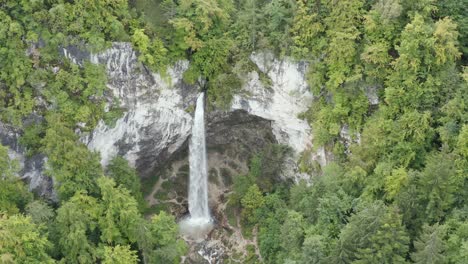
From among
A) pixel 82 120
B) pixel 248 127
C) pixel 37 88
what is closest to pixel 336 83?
pixel 248 127

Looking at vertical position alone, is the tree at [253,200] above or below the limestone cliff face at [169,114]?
below

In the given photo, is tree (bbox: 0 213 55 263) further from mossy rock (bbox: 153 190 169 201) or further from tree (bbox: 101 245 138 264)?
mossy rock (bbox: 153 190 169 201)

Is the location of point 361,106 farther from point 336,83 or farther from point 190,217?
point 190,217

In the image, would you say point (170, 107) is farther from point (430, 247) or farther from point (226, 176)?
point (430, 247)

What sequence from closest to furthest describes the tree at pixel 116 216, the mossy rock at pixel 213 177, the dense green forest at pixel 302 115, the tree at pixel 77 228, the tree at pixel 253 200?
the dense green forest at pixel 302 115 < the tree at pixel 77 228 < the tree at pixel 116 216 < the tree at pixel 253 200 < the mossy rock at pixel 213 177

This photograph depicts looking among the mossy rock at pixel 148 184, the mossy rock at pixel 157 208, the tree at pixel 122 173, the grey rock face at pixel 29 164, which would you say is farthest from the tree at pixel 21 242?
the mossy rock at pixel 148 184

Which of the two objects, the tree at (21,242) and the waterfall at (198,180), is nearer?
the tree at (21,242)

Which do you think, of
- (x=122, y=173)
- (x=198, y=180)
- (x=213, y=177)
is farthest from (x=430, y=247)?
(x=213, y=177)

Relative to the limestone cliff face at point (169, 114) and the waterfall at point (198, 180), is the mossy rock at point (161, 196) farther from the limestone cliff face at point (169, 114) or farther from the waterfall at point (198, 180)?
the limestone cliff face at point (169, 114)
